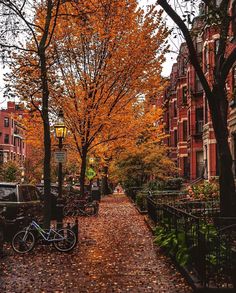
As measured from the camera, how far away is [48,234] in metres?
11.8

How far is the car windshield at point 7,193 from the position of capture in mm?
14111

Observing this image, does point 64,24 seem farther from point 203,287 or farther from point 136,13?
point 203,287

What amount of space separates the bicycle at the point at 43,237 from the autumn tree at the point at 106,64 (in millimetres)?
9105

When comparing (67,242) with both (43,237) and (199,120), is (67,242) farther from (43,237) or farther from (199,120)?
(199,120)

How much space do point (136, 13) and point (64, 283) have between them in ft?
45.7

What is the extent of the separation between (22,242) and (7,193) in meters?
3.22

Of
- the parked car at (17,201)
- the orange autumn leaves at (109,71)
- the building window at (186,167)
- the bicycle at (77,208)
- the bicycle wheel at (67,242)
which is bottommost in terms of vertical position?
the bicycle wheel at (67,242)

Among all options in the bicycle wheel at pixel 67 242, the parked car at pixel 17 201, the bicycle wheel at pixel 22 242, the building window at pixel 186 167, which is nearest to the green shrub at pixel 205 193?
the parked car at pixel 17 201

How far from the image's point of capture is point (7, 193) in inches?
563

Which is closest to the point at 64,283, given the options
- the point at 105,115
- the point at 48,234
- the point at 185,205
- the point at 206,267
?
the point at 206,267

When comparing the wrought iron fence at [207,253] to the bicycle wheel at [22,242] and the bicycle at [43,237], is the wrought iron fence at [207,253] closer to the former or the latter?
the bicycle at [43,237]

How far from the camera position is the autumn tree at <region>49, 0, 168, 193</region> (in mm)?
19561

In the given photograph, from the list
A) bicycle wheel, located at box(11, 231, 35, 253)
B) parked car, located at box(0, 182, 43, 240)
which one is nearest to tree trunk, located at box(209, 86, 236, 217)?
bicycle wheel, located at box(11, 231, 35, 253)

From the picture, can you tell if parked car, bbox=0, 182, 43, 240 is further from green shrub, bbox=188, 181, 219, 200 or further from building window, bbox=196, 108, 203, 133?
building window, bbox=196, 108, 203, 133
